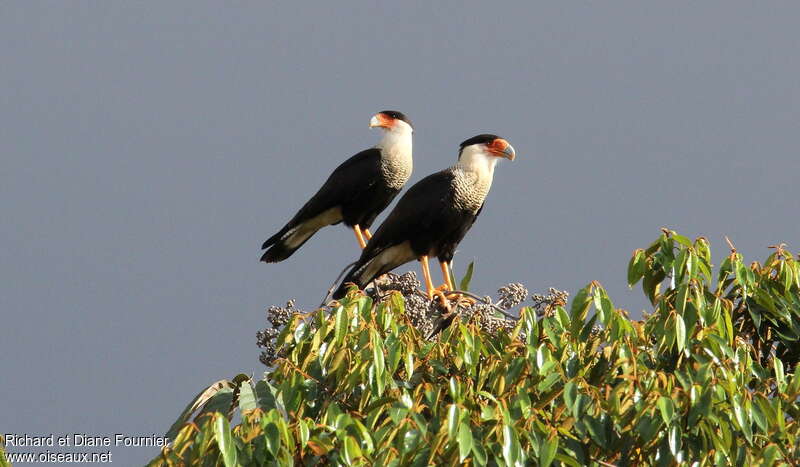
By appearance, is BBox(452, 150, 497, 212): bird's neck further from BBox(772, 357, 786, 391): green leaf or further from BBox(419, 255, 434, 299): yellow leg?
BBox(772, 357, 786, 391): green leaf

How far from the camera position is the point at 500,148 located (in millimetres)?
7961

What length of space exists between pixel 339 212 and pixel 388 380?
15.8ft

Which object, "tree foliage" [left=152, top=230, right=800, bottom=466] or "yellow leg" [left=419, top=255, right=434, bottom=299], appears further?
"yellow leg" [left=419, top=255, right=434, bottom=299]

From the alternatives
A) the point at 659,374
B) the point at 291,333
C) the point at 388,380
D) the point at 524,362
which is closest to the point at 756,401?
the point at 659,374

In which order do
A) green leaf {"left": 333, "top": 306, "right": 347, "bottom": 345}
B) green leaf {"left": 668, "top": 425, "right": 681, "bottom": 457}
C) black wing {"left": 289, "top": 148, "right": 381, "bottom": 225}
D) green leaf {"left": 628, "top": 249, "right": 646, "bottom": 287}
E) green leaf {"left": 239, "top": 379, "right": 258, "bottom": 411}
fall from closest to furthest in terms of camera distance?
green leaf {"left": 668, "top": 425, "right": 681, "bottom": 457}, green leaf {"left": 239, "top": 379, "right": 258, "bottom": 411}, green leaf {"left": 333, "top": 306, "right": 347, "bottom": 345}, green leaf {"left": 628, "top": 249, "right": 646, "bottom": 287}, black wing {"left": 289, "top": 148, "right": 381, "bottom": 225}

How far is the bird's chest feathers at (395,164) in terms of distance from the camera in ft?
29.0

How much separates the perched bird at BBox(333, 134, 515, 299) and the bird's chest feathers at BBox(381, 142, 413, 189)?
3.02ft

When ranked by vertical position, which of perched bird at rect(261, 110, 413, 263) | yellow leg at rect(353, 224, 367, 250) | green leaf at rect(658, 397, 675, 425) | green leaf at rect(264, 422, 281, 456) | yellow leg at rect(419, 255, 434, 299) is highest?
perched bird at rect(261, 110, 413, 263)

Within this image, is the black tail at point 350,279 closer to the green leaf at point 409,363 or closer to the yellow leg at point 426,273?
the yellow leg at point 426,273

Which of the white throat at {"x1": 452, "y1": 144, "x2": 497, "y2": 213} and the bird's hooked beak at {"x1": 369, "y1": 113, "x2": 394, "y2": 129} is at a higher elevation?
the bird's hooked beak at {"x1": 369, "y1": 113, "x2": 394, "y2": 129}

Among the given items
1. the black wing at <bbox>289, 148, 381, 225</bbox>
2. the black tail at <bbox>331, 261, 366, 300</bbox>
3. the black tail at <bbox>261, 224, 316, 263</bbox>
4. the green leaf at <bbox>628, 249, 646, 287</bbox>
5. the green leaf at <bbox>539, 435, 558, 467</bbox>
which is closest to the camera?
the green leaf at <bbox>539, 435, 558, 467</bbox>

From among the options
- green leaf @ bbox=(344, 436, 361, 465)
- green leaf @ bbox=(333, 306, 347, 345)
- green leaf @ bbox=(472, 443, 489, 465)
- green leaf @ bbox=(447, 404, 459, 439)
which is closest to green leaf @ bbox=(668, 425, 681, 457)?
green leaf @ bbox=(472, 443, 489, 465)

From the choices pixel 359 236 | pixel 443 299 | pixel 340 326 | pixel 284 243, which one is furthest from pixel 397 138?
pixel 340 326

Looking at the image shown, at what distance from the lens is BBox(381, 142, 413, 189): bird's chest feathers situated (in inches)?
348
